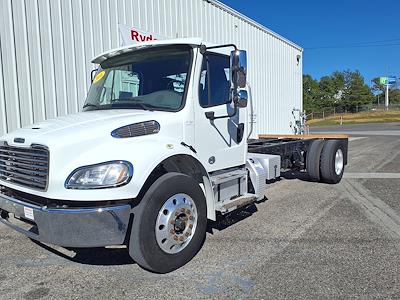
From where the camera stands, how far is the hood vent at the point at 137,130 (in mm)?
3551

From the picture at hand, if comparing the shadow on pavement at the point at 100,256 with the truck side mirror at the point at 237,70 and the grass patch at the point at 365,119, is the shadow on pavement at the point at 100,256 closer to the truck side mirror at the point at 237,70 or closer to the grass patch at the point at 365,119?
the truck side mirror at the point at 237,70

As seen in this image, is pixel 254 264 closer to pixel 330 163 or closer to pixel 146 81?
pixel 146 81

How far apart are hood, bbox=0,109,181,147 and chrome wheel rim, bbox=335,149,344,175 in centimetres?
562

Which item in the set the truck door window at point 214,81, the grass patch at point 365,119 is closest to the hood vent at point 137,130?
the truck door window at point 214,81

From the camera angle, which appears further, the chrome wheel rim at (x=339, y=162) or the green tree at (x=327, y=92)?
the green tree at (x=327, y=92)

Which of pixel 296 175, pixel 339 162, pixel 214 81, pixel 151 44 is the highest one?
pixel 151 44

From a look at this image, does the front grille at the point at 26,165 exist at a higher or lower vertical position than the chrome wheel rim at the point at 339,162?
higher

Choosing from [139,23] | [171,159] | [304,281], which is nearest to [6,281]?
[171,159]

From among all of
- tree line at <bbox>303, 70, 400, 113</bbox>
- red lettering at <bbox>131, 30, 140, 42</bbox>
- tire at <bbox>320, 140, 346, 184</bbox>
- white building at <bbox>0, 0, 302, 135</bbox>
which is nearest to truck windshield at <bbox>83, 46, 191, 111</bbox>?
white building at <bbox>0, 0, 302, 135</bbox>

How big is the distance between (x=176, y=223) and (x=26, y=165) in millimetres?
1566

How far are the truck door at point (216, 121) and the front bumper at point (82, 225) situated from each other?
4.69ft

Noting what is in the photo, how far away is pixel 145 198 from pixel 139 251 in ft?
1.59

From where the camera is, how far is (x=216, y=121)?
457cm

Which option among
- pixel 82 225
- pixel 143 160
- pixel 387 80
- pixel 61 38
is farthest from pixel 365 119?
pixel 82 225
